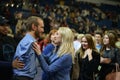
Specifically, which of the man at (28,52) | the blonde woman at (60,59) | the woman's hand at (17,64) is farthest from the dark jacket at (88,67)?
the woman's hand at (17,64)

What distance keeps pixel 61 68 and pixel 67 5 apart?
14.2 m

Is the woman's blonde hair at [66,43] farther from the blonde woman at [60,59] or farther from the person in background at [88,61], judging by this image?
the person in background at [88,61]

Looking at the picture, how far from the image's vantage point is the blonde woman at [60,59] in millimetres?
3777

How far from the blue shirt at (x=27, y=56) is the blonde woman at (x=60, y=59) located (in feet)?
0.48

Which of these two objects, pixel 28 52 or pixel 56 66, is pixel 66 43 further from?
pixel 28 52

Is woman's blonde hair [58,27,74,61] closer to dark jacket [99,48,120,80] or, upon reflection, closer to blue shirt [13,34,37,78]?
blue shirt [13,34,37,78]

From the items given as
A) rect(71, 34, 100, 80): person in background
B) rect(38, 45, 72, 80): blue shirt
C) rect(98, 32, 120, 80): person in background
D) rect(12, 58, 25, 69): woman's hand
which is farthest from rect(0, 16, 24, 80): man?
rect(98, 32, 120, 80): person in background

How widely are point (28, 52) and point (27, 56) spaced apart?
5 centimetres

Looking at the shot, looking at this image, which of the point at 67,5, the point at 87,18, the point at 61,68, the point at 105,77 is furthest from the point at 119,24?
the point at 61,68

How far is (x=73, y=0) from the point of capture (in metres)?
18.5

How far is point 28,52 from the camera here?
11.8 feet

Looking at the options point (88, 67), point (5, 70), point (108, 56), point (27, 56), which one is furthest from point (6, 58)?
point (108, 56)

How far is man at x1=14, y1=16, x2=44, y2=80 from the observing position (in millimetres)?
3604

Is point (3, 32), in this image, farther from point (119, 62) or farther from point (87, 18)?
point (87, 18)
